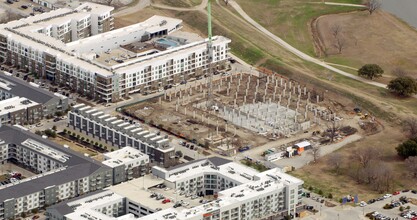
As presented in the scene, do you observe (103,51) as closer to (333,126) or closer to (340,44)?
(340,44)

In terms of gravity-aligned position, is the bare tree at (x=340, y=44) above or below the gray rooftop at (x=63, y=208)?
below

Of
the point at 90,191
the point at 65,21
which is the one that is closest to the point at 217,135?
the point at 90,191

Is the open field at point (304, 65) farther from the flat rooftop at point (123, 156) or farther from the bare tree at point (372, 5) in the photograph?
the flat rooftop at point (123, 156)

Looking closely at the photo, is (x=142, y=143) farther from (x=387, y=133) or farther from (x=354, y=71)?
(x=354, y=71)

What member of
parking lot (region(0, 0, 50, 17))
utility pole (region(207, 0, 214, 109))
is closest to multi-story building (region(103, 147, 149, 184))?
utility pole (region(207, 0, 214, 109))

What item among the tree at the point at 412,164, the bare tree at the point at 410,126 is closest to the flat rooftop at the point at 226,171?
the tree at the point at 412,164

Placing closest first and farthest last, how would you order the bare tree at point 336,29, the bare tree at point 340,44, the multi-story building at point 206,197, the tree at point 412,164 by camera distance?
1. the multi-story building at point 206,197
2. the tree at point 412,164
3. the bare tree at point 340,44
4. the bare tree at point 336,29
